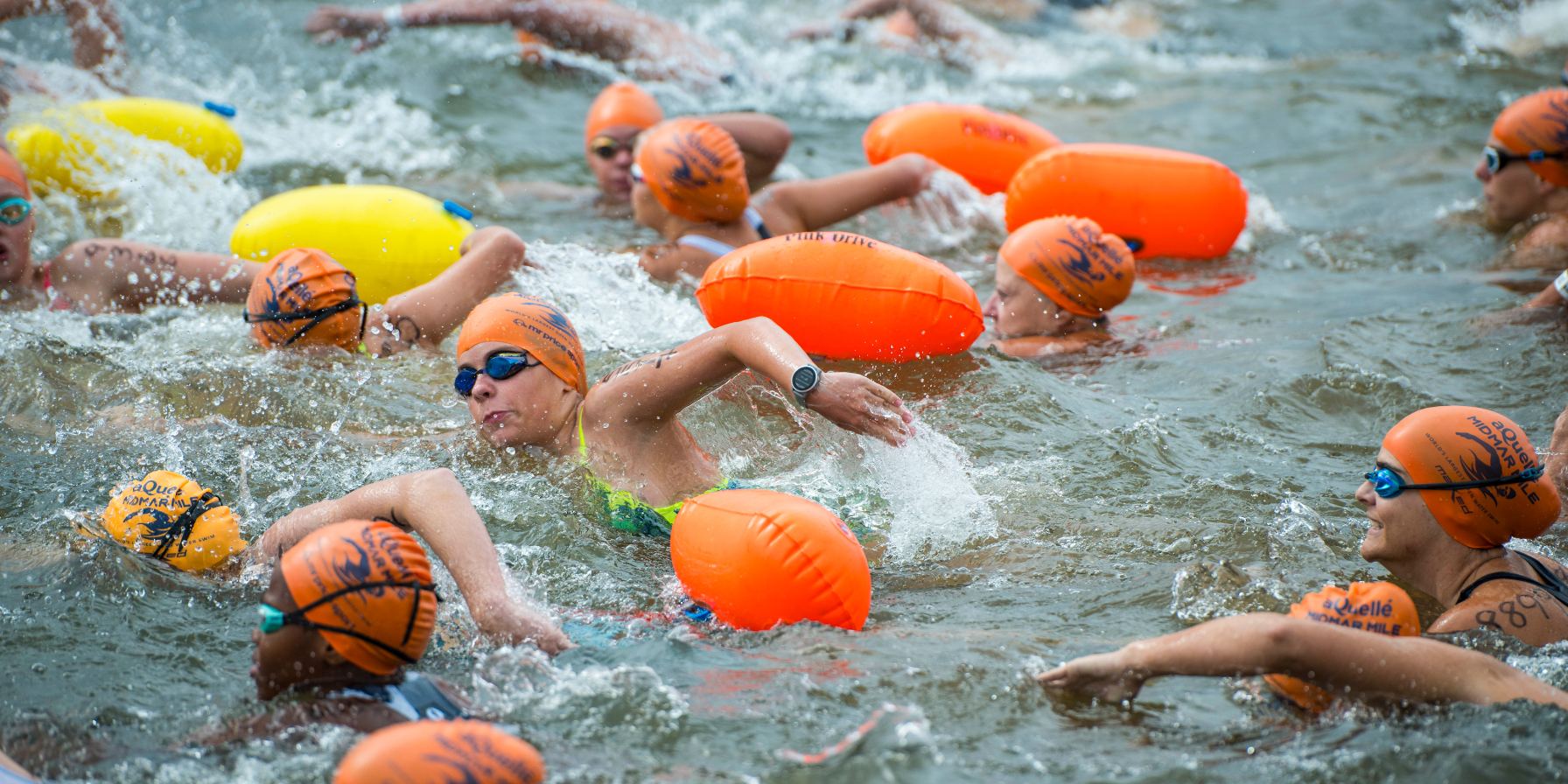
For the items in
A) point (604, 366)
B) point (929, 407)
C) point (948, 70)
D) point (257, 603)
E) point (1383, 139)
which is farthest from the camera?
point (948, 70)

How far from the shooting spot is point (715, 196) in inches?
257

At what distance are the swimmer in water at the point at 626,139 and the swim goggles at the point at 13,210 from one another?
3.66 metres

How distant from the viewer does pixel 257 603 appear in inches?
→ 152

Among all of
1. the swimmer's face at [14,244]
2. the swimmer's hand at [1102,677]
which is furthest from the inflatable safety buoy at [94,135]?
the swimmer's hand at [1102,677]

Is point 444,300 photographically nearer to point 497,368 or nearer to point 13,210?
point 497,368

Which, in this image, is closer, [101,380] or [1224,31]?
[101,380]

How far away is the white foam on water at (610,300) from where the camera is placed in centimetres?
611

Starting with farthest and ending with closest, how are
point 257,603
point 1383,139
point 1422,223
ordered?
point 1383,139
point 1422,223
point 257,603

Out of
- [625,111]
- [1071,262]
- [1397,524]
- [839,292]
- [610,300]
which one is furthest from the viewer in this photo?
[625,111]

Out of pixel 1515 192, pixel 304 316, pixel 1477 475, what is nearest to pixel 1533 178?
pixel 1515 192

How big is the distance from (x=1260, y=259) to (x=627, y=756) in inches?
263

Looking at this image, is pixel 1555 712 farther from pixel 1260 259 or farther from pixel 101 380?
pixel 101 380

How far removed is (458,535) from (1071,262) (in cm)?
395

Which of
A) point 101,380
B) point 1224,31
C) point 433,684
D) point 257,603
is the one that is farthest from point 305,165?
point 1224,31
